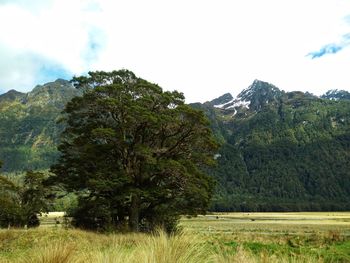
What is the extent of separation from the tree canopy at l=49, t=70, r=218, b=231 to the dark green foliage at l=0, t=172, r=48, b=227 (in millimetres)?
14560

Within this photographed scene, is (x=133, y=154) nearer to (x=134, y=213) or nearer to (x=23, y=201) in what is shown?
(x=134, y=213)

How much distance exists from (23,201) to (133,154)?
80.9ft

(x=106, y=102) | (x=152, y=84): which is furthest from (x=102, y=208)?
(x=152, y=84)

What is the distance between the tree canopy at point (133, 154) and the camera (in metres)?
29.6

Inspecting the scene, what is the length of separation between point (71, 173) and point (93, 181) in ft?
18.7

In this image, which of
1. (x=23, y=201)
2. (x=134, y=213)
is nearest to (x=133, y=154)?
(x=134, y=213)

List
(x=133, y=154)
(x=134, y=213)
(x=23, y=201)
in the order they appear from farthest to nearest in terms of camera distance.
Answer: (x=23, y=201), (x=133, y=154), (x=134, y=213)

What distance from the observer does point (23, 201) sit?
51156 millimetres

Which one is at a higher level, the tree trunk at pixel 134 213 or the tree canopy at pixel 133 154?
the tree canopy at pixel 133 154

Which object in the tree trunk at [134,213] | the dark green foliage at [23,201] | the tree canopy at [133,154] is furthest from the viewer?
the dark green foliage at [23,201]

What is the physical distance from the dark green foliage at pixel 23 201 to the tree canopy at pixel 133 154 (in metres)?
14.6

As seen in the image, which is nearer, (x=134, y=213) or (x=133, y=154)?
(x=134, y=213)

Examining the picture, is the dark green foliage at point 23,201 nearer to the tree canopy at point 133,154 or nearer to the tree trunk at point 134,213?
the tree canopy at point 133,154

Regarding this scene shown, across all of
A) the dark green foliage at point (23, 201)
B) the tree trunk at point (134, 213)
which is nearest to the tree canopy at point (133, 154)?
the tree trunk at point (134, 213)
